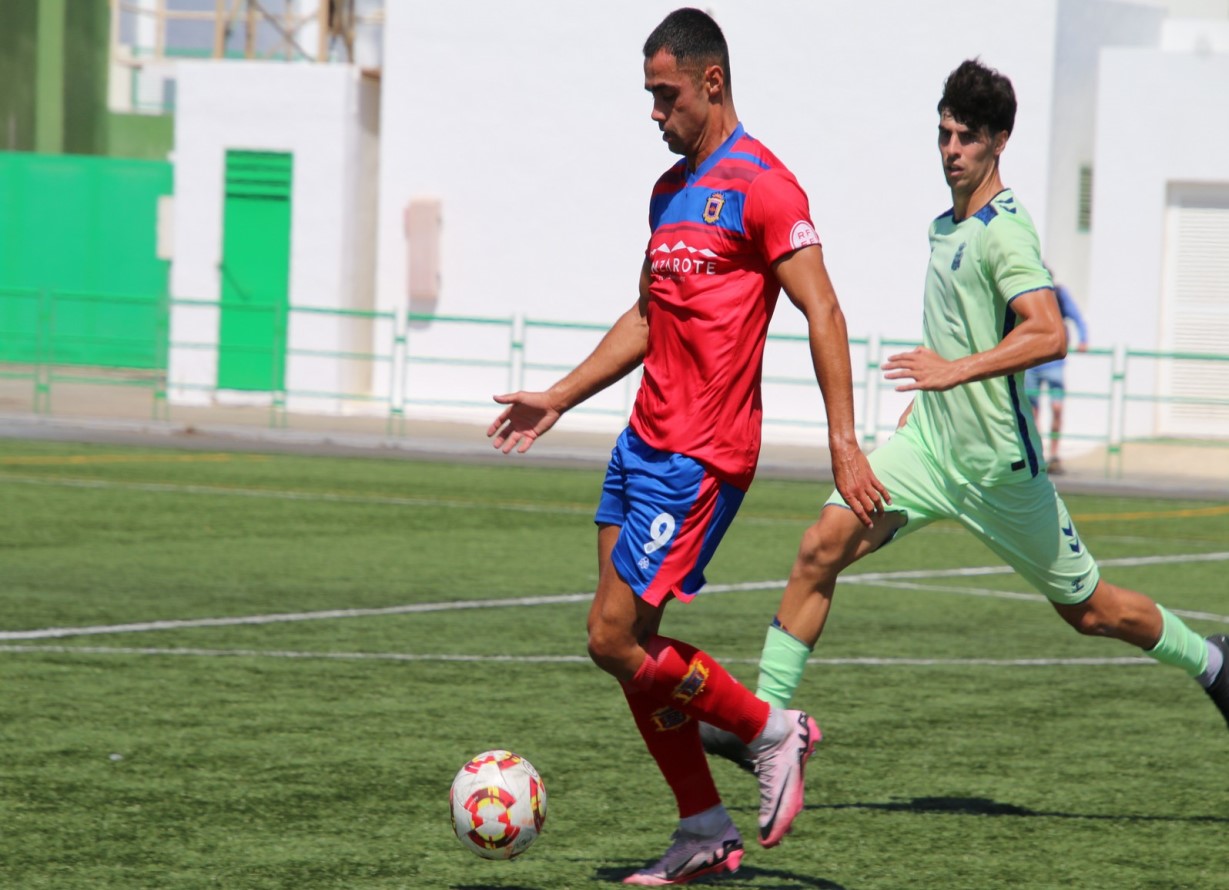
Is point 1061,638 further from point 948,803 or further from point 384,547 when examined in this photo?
point 384,547

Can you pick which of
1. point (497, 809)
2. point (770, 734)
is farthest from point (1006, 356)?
point (497, 809)

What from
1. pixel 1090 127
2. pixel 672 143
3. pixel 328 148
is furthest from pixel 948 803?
pixel 328 148

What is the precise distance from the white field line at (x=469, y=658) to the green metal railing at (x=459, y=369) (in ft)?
37.6

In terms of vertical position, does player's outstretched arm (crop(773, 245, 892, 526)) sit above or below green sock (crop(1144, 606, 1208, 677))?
above

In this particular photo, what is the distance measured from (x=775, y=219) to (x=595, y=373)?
33.0 inches

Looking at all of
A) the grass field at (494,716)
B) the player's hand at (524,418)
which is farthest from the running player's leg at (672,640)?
the player's hand at (524,418)

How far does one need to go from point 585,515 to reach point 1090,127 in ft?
37.5

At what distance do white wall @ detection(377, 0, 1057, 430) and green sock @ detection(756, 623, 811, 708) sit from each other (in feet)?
59.6

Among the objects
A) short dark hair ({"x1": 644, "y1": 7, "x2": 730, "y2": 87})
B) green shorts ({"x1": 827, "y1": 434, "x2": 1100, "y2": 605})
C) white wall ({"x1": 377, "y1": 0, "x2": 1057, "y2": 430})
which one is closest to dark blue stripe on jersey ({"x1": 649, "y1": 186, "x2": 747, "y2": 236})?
short dark hair ({"x1": 644, "y1": 7, "x2": 730, "y2": 87})

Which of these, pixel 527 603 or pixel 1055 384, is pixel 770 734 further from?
pixel 1055 384

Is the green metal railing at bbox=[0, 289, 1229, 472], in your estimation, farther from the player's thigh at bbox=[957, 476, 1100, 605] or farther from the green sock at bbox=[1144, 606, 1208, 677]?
the player's thigh at bbox=[957, 476, 1100, 605]

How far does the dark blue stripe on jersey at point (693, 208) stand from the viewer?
5328 millimetres

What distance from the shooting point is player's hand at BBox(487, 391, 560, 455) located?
5.96m

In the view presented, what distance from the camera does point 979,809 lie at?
655 cm
